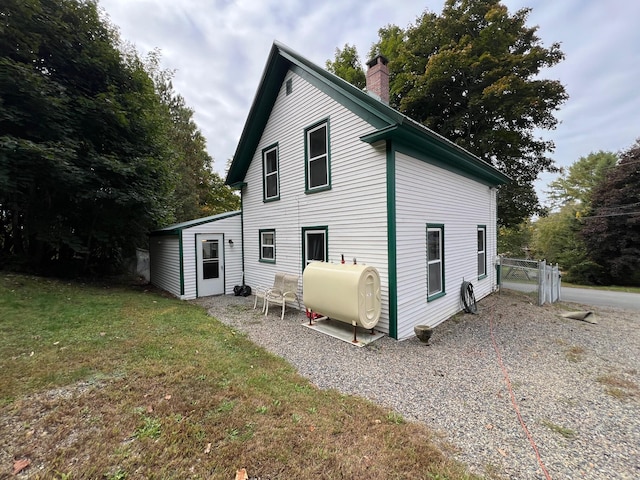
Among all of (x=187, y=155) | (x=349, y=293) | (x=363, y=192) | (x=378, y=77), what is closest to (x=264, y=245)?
(x=363, y=192)

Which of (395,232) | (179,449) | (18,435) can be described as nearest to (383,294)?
(395,232)

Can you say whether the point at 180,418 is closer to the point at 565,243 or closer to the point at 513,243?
the point at 565,243

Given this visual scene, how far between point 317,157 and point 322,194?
107cm

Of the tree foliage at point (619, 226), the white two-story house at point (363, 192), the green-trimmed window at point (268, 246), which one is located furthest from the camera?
the tree foliage at point (619, 226)

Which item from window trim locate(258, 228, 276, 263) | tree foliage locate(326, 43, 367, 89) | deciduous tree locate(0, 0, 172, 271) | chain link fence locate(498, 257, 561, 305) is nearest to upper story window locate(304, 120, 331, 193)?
window trim locate(258, 228, 276, 263)

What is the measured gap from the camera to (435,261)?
6754 mm

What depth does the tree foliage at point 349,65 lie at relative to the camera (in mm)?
19078

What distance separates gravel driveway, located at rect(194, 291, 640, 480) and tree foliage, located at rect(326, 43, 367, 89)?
18.7 metres

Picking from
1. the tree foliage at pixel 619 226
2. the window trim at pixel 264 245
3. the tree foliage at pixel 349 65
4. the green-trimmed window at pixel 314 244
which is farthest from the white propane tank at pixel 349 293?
the tree foliage at pixel 619 226

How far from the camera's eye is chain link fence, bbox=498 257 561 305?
8.65 meters

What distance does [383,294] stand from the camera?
5465 millimetres

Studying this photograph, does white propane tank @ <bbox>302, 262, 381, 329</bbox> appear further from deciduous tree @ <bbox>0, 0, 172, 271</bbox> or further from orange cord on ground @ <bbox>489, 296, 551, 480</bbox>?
deciduous tree @ <bbox>0, 0, 172, 271</bbox>

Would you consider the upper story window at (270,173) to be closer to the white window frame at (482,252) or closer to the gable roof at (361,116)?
the gable roof at (361,116)

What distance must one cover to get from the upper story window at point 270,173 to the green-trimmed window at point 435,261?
4.80m
